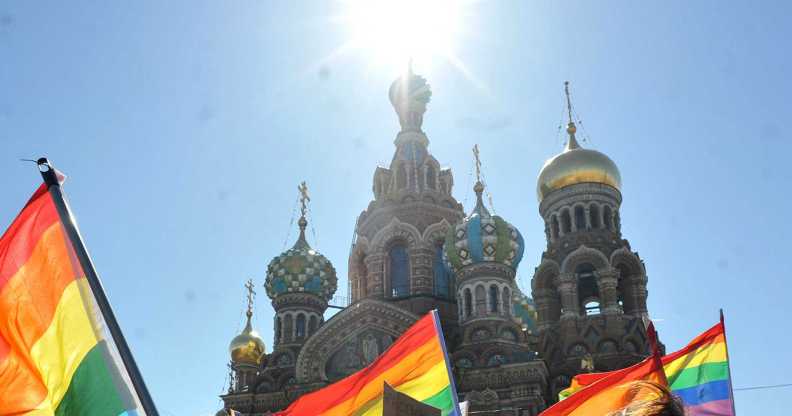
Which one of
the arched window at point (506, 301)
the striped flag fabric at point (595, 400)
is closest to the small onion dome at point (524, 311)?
the arched window at point (506, 301)

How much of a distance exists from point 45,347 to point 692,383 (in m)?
6.12

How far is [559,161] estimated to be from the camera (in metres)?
24.5

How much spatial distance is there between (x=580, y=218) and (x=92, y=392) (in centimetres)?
2100

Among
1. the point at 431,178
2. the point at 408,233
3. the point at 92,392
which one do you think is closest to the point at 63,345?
the point at 92,392

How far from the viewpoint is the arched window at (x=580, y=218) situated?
23.5 meters

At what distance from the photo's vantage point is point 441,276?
2605cm

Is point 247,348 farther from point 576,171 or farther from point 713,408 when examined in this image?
point 713,408

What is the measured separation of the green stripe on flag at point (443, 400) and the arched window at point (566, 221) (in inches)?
711

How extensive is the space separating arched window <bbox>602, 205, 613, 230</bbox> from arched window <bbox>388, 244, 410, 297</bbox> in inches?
264

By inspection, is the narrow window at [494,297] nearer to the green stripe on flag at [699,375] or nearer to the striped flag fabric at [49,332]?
the green stripe on flag at [699,375]

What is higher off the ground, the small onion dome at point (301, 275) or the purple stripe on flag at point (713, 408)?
the small onion dome at point (301, 275)

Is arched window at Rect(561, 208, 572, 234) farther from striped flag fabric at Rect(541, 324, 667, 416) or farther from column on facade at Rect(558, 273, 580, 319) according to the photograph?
striped flag fabric at Rect(541, 324, 667, 416)

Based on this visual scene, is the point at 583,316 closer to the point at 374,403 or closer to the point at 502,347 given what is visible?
the point at 502,347

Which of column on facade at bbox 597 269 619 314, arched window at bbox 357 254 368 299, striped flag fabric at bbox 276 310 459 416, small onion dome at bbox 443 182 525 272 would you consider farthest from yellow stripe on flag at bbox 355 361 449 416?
arched window at bbox 357 254 368 299
